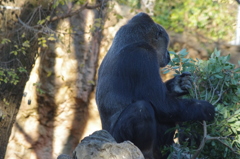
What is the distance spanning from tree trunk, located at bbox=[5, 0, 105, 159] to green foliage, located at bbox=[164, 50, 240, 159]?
10.6 feet

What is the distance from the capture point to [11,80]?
5.80m

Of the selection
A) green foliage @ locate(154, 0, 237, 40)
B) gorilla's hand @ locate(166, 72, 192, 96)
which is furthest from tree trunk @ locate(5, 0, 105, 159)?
green foliage @ locate(154, 0, 237, 40)

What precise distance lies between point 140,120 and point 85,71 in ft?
12.1

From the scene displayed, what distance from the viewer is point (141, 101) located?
3881mm

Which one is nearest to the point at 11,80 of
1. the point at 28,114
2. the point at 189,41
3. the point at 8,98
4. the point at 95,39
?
the point at 8,98

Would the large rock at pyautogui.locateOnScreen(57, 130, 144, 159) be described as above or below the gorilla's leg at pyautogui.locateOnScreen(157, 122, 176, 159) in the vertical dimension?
above

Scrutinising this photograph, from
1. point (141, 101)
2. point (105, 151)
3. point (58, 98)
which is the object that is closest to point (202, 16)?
point (58, 98)

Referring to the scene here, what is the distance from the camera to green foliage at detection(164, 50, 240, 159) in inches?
148

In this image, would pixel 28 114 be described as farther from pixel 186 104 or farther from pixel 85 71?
pixel 186 104

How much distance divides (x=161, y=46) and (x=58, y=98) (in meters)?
2.96

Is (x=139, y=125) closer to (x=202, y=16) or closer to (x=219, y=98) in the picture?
(x=219, y=98)

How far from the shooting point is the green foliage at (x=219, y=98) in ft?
12.4

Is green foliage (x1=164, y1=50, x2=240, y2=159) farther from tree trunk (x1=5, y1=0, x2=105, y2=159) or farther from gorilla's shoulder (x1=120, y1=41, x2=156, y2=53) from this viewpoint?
tree trunk (x1=5, y1=0, x2=105, y2=159)

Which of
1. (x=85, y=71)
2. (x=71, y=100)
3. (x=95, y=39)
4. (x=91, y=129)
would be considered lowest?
(x=91, y=129)
